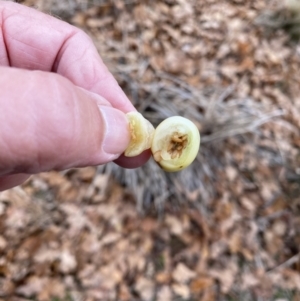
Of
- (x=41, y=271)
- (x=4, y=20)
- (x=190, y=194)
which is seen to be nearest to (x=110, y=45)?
(x=190, y=194)

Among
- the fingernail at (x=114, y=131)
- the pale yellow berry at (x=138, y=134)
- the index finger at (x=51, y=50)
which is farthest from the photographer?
the index finger at (x=51, y=50)

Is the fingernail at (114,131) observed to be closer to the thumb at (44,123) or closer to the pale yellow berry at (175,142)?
the thumb at (44,123)

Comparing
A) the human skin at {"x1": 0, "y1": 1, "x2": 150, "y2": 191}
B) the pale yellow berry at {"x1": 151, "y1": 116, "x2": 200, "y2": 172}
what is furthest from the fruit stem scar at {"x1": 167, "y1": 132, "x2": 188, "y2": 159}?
the human skin at {"x1": 0, "y1": 1, "x2": 150, "y2": 191}

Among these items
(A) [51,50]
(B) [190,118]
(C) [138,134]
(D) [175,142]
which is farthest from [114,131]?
(B) [190,118]

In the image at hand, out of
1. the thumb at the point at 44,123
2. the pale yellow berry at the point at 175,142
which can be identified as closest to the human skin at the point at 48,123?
the thumb at the point at 44,123

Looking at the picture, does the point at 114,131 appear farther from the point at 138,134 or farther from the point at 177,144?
the point at 177,144
